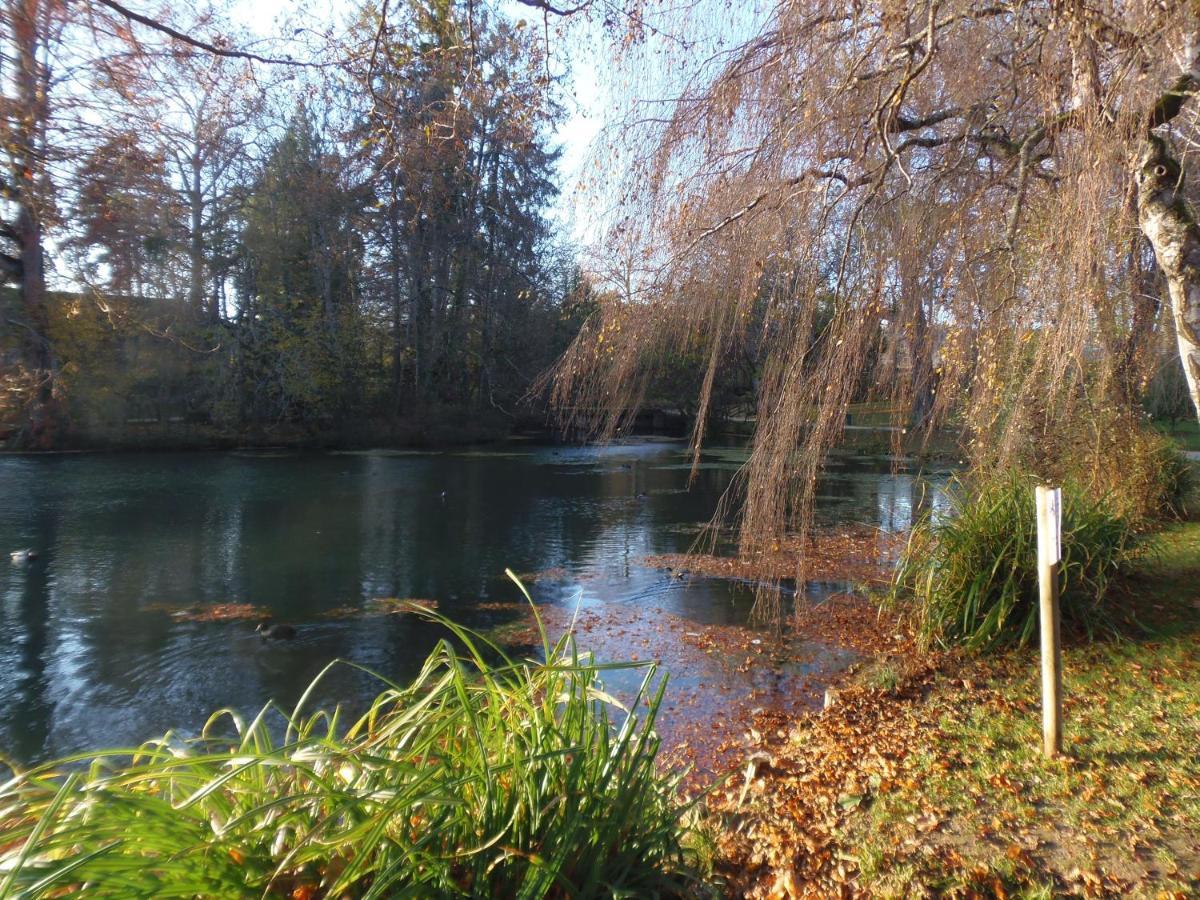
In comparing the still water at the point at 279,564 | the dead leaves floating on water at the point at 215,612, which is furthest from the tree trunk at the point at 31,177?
the dead leaves floating on water at the point at 215,612

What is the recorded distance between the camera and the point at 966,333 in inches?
242

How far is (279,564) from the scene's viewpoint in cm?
1251

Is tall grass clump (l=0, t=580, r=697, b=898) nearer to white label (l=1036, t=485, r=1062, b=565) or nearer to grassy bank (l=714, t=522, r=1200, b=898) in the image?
grassy bank (l=714, t=522, r=1200, b=898)

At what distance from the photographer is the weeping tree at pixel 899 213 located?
4160 millimetres

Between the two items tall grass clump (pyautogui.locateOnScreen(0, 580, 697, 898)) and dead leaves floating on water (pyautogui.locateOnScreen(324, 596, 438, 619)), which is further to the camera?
dead leaves floating on water (pyautogui.locateOnScreen(324, 596, 438, 619))

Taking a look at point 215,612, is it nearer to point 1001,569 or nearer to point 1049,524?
point 1001,569

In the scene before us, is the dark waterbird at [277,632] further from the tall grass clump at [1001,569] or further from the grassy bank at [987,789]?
the tall grass clump at [1001,569]

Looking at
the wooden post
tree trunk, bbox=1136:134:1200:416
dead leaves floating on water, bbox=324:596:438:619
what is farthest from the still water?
tree trunk, bbox=1136:134:1200:416

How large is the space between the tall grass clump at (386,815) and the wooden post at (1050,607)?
6.67 feet

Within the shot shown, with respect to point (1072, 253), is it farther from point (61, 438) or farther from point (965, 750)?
point (61, 438)

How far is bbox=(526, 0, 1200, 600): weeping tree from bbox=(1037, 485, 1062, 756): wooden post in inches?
28.4

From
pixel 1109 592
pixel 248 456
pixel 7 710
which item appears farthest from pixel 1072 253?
pixel 248 456

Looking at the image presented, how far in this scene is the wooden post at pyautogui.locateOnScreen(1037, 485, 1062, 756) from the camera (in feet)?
11.8

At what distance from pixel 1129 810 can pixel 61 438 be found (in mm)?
29110
